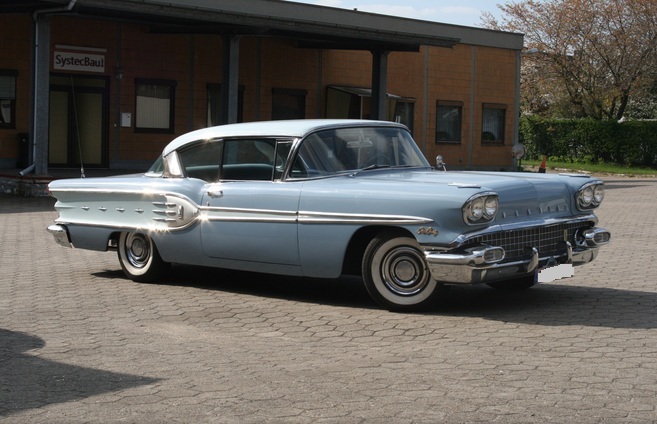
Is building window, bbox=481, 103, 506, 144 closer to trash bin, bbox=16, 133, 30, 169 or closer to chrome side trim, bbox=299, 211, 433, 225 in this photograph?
trash bin, bbox=16, 133, 30, 169

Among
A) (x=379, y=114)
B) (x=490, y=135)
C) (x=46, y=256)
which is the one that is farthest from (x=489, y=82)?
(x=46, y=256)

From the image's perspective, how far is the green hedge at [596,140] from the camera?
151 feet

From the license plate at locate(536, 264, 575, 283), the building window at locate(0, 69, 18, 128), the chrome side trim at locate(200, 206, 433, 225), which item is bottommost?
the license plate at locate(536, 264, 575, 283)

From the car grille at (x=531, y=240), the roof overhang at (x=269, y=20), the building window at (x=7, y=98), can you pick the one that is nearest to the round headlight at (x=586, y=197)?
the car grille at (x=531, y=240)

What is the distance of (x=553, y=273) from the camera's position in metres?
8.30

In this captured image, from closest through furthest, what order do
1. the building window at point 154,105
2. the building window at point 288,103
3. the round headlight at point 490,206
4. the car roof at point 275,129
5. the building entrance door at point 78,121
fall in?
the round headlight at point 490,206 → the car roof at point 275,129 → the building entrance door at point 78,121 → the building window at point 154,105 → the building window at point 288,103

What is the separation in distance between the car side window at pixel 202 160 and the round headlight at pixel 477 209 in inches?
102

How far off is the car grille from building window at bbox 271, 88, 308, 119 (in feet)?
77.7

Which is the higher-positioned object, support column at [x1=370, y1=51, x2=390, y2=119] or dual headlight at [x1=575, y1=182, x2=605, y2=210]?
support column at [x1=370, y1=51, x2=390, y2=119]

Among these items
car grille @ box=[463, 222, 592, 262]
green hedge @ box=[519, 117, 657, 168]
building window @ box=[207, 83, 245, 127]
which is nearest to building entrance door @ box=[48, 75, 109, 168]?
building window @ box=[207, 83, 245, 127]

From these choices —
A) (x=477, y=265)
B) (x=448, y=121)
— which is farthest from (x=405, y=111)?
(x=477, y=265)

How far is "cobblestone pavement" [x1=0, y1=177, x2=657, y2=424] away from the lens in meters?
5.33

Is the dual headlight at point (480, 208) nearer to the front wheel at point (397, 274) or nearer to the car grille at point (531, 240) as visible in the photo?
the car grille at point (531, 240)

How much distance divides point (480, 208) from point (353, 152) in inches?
61.6
